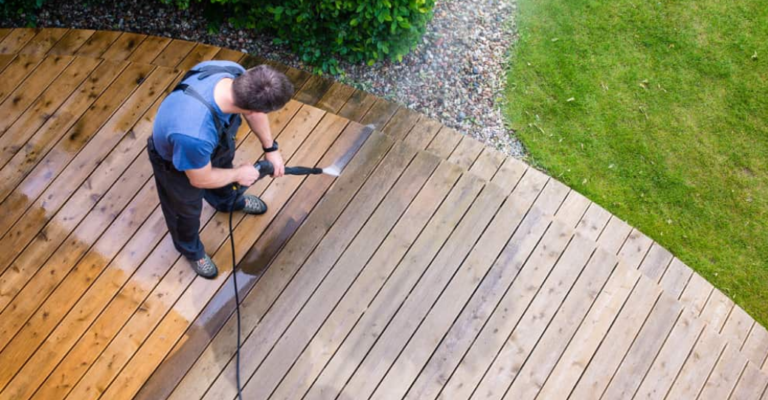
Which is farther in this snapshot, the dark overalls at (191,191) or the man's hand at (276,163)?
the man's hand at (276,163)

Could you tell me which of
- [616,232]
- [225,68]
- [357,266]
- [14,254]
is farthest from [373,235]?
[14,254]

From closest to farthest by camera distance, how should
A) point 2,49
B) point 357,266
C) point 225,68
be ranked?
1. point 225,68
2. point 357,266
3. point 2,49

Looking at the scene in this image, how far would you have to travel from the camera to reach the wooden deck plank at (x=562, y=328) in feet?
11.0

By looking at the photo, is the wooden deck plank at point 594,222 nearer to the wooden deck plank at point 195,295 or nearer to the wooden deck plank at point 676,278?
the wooden deck plank at point 676,278

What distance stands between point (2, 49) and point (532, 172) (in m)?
3.89

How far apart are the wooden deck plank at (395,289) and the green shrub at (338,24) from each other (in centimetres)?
119

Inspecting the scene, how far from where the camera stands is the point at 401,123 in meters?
4.15

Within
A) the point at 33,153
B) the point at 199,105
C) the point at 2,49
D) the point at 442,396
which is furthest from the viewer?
the point at 2,49

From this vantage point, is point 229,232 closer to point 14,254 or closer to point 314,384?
point 314,384

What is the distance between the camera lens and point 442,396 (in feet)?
10.8

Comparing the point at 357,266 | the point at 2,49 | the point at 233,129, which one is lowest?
the point at 357,266

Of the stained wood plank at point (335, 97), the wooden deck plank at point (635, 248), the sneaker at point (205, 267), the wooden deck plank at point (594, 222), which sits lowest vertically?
the wooden deck plank at point (635, 248)

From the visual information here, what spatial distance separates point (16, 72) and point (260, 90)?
2.70 meters

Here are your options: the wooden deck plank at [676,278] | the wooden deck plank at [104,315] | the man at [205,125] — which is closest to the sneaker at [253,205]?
the wooden deck plank at [104,315]
